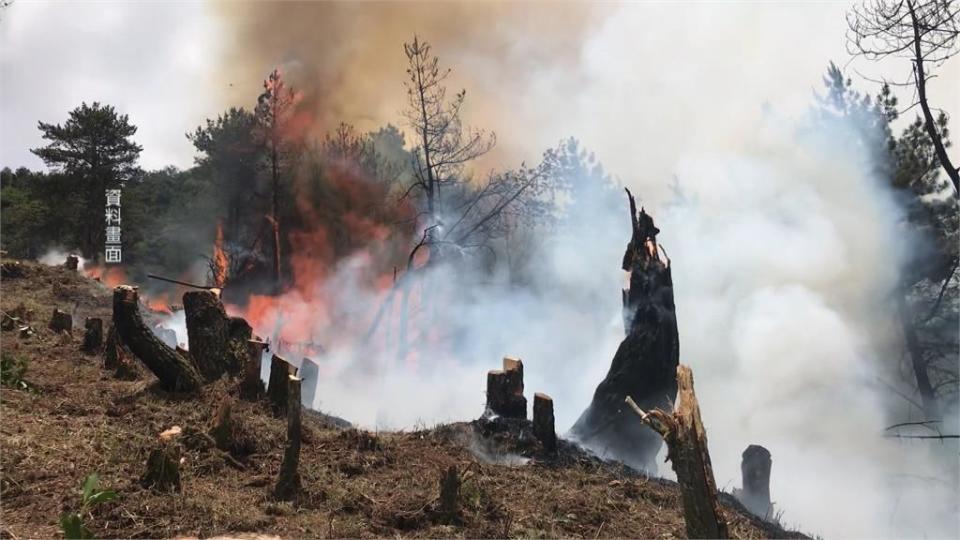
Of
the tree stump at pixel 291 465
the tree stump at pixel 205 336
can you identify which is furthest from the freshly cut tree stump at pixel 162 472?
the tree stump at pixel 205 336

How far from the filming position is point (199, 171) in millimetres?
32656

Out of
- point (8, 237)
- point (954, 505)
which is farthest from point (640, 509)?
point (8, 237)

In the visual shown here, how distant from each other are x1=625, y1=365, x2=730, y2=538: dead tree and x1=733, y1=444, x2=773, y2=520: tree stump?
23.5 ft

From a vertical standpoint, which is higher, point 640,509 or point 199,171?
point 199,171

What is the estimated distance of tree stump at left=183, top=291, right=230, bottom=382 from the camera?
991cm

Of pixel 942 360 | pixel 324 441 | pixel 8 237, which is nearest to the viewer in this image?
pixel 324 441

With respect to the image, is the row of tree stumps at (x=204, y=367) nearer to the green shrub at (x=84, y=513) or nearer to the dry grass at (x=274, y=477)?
the dry grass at (x=274, y=477)

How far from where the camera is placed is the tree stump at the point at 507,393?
9.98m

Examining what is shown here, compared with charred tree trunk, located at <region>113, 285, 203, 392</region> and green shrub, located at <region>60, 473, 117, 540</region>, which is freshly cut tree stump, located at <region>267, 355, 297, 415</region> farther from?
green shrub, located at <region>60, 473, 117, 540</region>

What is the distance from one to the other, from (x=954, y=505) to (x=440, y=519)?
57.9 feet

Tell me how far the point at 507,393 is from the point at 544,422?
119cm

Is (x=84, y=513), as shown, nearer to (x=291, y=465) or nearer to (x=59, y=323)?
(x=291, y=465)

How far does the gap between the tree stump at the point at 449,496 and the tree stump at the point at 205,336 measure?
6107 millimetres

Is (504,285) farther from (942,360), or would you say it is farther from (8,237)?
(8,237)
